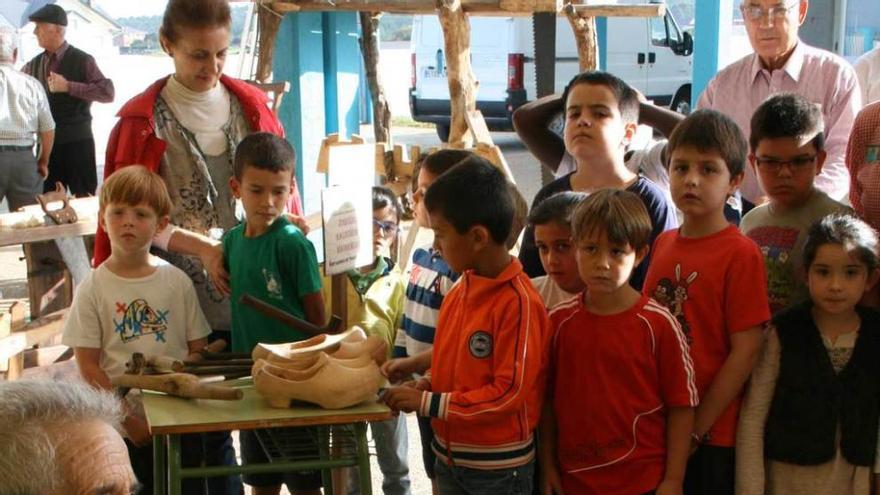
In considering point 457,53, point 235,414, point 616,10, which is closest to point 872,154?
point 235,414

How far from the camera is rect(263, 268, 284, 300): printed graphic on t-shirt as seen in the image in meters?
3.29

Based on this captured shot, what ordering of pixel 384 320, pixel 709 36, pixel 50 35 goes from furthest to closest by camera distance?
Result: pixel 50 35 → pixel 709 36 → pixel 384 320

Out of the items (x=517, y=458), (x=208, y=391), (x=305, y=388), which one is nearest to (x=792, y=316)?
(x=517, y=458)

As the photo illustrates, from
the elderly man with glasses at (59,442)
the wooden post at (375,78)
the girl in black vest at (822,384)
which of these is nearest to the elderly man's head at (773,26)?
the girl in black vest at (822,384)

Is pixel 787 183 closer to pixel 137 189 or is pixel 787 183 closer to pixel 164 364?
pixel 164 364

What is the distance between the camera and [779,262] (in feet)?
9.87

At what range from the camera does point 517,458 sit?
2.75m

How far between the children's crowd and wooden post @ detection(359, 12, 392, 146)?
6.33 meters

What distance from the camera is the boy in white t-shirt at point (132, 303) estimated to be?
3.26 meters

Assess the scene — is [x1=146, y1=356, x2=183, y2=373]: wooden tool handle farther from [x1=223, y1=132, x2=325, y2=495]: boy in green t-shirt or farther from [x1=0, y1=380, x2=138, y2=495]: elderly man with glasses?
[x1=0, y1=380, x2=138, y2=495]: elderly man with glasses

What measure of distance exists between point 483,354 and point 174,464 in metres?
0.80

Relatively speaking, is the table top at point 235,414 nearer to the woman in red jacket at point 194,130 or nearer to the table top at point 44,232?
the woman in red jacket at point 194,130

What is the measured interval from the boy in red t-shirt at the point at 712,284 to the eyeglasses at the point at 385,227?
155 cm

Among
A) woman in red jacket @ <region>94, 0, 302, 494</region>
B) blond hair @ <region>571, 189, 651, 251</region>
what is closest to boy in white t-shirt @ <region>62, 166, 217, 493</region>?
woman in red jacket @ <region>94, 0, 302, 494</region>
